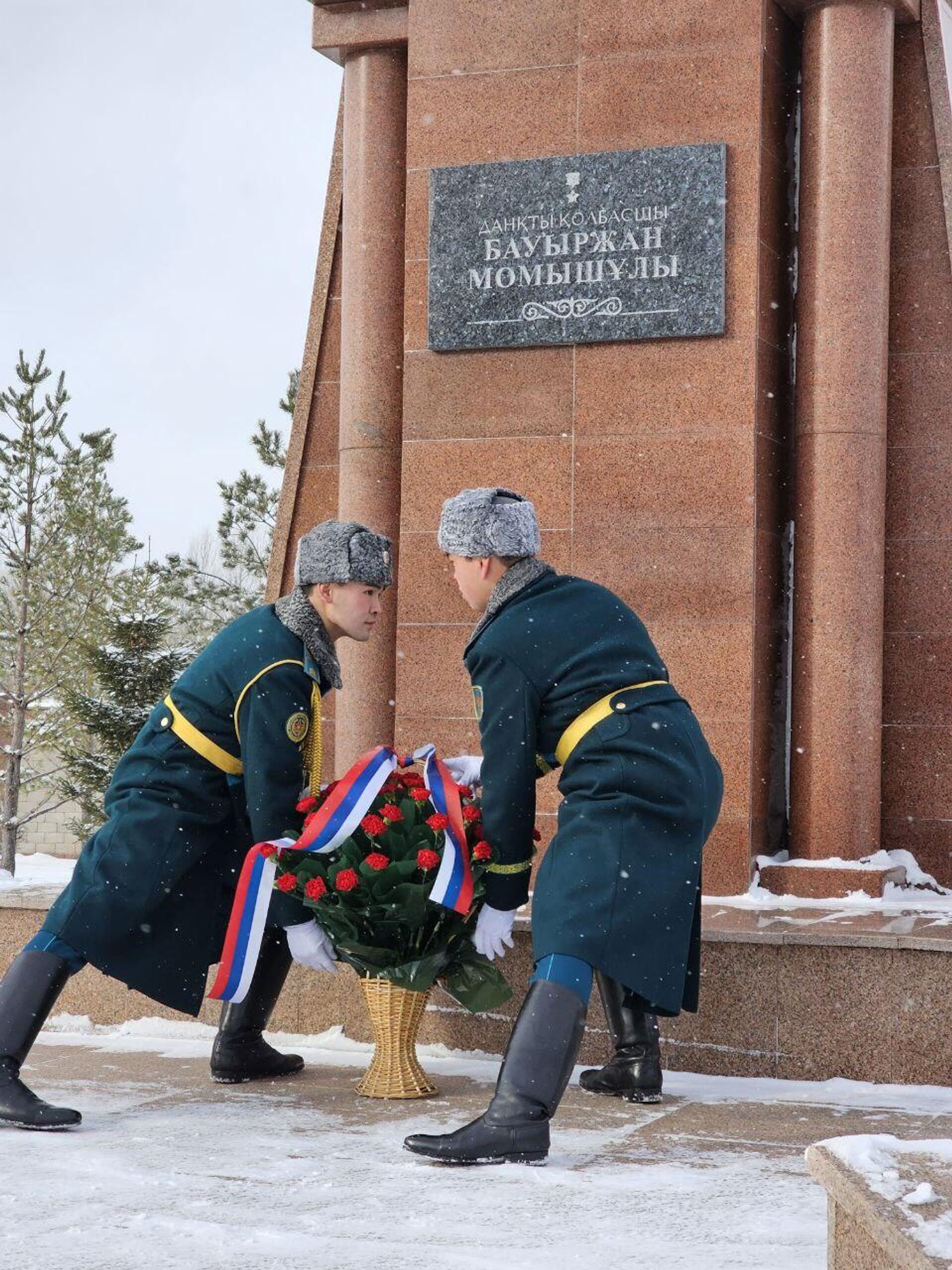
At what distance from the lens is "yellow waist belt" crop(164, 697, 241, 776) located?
15.5 feet

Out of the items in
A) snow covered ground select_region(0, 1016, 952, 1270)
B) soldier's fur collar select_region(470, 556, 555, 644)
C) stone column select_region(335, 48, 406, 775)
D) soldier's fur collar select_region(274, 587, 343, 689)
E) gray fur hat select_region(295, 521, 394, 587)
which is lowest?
snow covered ground select_region(0, 1016, 952, 1270)

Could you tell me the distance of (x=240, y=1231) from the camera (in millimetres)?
3314

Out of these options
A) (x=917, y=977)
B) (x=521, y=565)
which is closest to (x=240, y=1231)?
(x=521, y=565)

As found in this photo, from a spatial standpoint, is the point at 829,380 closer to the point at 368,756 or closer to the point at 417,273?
the point at 417,273

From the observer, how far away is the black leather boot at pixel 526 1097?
3811 mm

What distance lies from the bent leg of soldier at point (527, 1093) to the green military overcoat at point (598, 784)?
17cm

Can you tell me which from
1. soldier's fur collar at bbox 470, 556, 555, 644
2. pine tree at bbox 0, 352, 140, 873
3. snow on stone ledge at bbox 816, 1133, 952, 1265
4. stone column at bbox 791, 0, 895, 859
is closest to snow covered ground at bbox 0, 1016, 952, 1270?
snow on stone ledge at bbox 816, 1133, 952, 1265

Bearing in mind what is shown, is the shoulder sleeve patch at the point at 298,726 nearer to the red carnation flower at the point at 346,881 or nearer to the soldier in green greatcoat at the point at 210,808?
the soldier in green greatcoat at the point at 210,808

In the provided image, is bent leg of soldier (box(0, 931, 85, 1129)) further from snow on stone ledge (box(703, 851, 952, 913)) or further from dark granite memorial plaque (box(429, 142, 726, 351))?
dark granite memorial plaque (box(429, 142, 726, 351))

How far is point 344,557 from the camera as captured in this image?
472 cm

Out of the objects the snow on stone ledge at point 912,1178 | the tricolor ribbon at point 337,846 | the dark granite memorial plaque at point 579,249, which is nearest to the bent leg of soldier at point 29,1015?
the tricolor ribbon at point 337,846

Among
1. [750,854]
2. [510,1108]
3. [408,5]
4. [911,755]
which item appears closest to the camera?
[510,1108]

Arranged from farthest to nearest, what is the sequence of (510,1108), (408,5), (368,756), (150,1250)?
(408,5)
(368,756)
(510,1108)
(150,1250)

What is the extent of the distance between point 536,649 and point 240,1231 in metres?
1.55
